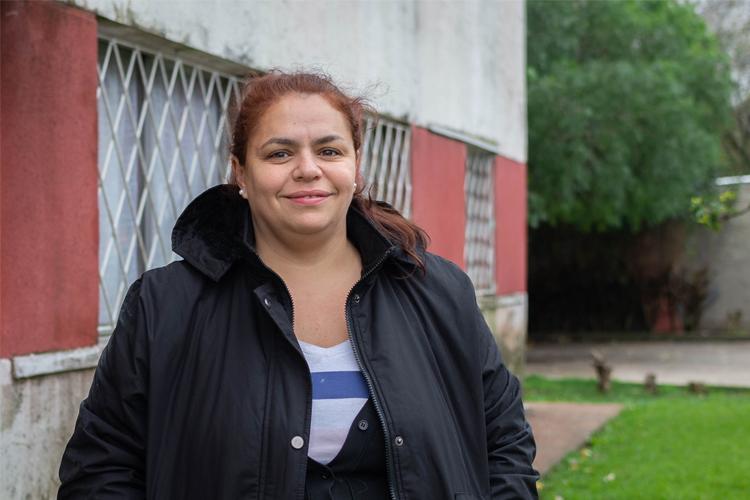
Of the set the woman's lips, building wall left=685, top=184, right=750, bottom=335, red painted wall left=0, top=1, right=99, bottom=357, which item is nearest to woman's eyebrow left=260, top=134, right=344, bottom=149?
the woman's lips

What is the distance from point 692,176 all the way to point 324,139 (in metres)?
16.7

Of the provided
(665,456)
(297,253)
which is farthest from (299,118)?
(665,456)

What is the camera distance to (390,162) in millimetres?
7250

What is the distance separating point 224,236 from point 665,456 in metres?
6.29

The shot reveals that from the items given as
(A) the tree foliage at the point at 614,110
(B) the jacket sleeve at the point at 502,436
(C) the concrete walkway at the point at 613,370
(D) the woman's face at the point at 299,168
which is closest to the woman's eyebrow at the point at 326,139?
(D) the woman's face at the point at 299,168

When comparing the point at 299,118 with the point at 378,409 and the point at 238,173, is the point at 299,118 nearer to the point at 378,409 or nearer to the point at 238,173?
the point at 238,173

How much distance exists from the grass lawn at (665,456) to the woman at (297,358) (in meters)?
4.48

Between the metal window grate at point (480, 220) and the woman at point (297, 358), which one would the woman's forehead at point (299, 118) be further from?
the metal window grate at point (480, 220)

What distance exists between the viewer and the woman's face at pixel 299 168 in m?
2.30

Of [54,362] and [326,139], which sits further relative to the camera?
[54,362]

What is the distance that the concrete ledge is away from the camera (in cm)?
370

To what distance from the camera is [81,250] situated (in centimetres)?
407

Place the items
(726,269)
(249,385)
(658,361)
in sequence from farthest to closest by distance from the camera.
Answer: (726,269) < (658,361) < (249,385)

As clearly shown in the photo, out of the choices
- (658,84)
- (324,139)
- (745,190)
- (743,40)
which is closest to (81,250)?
(324,139)
